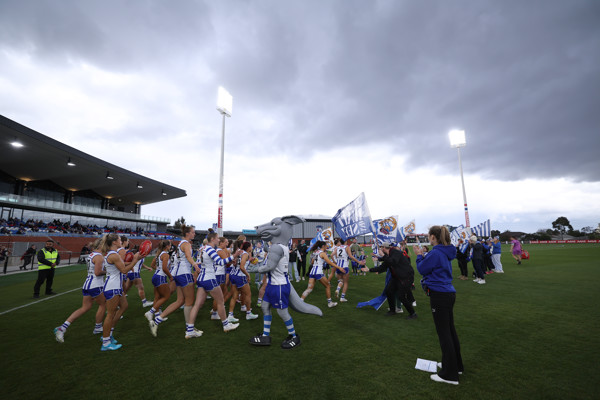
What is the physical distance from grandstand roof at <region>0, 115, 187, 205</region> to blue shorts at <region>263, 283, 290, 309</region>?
2694cm

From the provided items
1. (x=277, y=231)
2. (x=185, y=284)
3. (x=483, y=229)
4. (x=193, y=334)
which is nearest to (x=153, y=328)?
(x=193, y=334)

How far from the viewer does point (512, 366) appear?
390 cm

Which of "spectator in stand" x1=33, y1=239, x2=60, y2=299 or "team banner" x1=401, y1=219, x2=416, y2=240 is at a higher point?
"team banner" x1=401, y1=219, x2=416, y2=240

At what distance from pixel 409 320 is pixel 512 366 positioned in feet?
8.15

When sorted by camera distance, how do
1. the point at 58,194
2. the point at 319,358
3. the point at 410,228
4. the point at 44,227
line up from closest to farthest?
1. the point at 319,358
2. the point at 410,228
3. the point at 44,227
4. the point at 58,194

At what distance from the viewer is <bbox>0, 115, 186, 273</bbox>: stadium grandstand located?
2367cm

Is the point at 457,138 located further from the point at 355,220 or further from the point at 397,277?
the point at 397,277

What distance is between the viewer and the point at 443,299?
11.6ft

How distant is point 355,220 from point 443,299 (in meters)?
7.05

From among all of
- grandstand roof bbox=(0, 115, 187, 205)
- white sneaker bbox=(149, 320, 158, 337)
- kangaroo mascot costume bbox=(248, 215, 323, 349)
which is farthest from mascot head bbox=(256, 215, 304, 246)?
grandstand roof bbox=(0, 115, 187, 205)

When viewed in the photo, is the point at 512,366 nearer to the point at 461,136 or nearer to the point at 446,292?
the point at 446,292

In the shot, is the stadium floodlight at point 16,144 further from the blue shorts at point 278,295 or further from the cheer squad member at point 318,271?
the blue shorts at point 278,295

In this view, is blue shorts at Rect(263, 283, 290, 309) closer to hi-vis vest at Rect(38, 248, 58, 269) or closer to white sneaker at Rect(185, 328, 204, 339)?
white sneaker at Rect(185, 328, 204, 339)

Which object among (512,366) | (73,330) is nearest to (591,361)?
(512,366)
